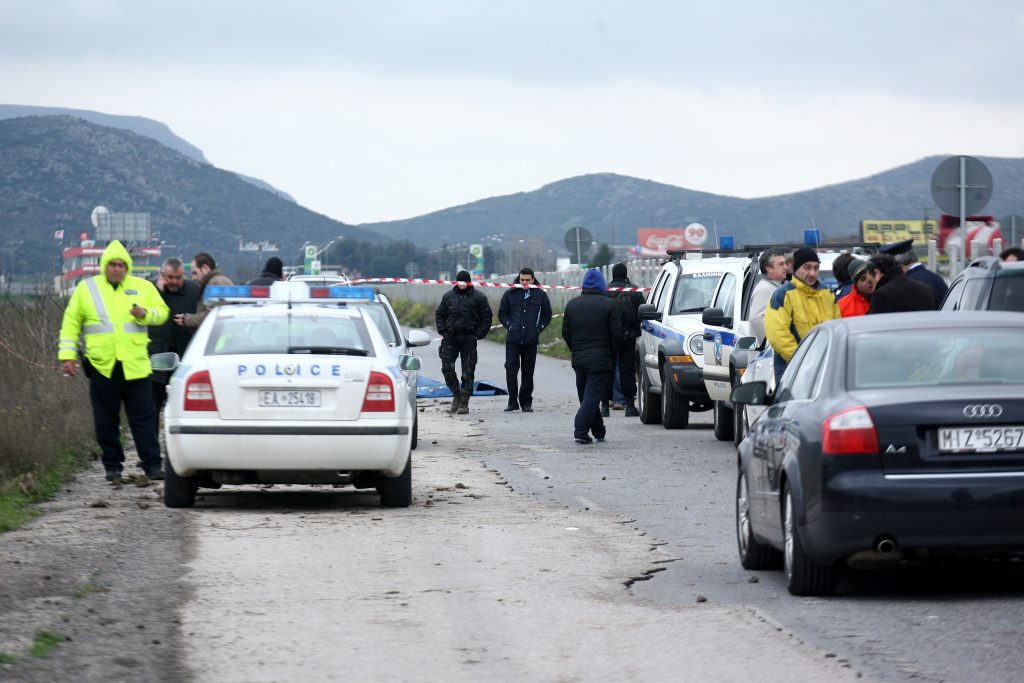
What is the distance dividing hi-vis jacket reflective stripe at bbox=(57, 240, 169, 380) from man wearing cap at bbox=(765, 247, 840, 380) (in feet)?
16.6

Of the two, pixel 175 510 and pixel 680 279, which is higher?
pixel 680 279

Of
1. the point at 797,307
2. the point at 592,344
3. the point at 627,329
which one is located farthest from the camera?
the point at 627,329

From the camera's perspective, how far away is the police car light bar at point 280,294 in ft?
45.8

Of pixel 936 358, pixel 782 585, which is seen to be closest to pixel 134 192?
pixel 782 585

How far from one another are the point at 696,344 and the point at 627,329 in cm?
312

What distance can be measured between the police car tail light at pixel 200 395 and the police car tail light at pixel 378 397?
1.06 m

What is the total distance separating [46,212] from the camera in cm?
11406

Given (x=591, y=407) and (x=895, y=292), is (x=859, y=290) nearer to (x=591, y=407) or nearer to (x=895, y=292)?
(x=895, y=292)

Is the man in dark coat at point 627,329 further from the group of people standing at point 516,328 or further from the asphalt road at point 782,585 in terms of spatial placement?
the asphalt road at point 782,585

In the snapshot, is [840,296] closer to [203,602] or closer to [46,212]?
[203,602]

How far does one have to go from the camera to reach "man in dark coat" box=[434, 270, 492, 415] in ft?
81.7

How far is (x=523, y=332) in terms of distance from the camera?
988 inches

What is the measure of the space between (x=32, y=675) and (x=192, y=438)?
5.71 meters

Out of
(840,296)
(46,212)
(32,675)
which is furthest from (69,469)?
(46,212)
